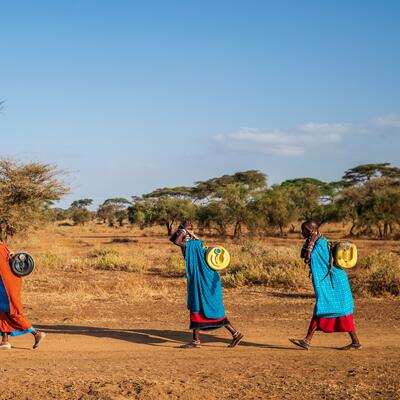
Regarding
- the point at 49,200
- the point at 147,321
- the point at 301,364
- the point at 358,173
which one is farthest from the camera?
the point at 358,173

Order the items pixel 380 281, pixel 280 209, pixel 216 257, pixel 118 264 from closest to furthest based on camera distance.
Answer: pixel 216 257 < pixel 380 281 < pixel 118 264 < pixel 280 209

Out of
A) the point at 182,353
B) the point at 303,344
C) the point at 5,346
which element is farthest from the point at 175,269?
the point at 303,344

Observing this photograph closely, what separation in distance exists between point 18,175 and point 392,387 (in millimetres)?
18680

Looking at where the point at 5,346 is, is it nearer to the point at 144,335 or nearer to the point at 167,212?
the point at 144,335

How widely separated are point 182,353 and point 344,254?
2.51 metres

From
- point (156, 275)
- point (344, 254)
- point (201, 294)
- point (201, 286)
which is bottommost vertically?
point (156, 275)

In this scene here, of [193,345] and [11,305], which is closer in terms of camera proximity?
[11,305]

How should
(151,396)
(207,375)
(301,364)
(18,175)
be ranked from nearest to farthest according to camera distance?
(151,396), (207,375), (301,364), (18,175)

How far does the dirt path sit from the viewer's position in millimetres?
6105

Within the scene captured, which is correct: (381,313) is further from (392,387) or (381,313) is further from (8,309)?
(8,309)

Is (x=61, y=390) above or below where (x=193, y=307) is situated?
below

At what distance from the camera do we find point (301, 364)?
281 inches

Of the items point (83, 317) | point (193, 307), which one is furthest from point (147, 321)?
point (193, 307)

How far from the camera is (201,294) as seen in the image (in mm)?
8203
